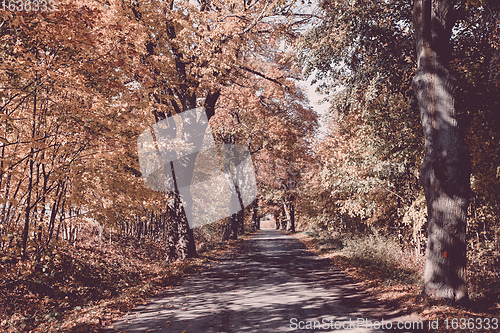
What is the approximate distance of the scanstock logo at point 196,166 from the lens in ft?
41.9

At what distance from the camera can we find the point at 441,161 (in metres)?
6.83

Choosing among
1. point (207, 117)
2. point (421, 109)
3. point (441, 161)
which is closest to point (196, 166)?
point (207, 117)

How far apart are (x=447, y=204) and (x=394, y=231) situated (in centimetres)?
914

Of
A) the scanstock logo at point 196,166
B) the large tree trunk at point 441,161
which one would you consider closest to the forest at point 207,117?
the large tree trunk at point 441,161

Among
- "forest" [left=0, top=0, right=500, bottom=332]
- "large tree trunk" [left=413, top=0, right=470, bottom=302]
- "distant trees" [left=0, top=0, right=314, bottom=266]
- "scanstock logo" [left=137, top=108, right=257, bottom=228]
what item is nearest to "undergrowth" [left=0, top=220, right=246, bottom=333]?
"forest" [left=0, top=0, right=500, bottom=332]

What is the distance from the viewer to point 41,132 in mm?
8359

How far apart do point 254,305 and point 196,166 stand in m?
14.5

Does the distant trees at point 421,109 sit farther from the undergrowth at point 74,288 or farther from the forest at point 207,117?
the undergrowth at point 74,288

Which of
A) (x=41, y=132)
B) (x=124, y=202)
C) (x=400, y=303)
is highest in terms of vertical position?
(x=41, y=132)

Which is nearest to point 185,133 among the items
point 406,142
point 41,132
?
point 41,132

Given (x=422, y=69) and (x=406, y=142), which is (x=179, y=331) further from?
(x=406, y=142)

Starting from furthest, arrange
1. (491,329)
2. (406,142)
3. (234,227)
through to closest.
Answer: (234,227) → (406,142) → (491,329)

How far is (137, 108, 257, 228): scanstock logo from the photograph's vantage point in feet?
41.9

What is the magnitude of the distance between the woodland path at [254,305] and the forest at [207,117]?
0.91 metres
